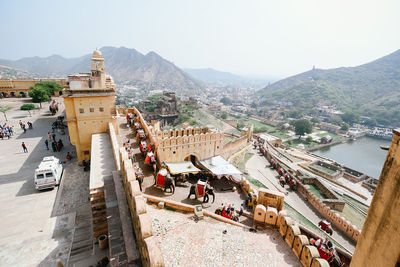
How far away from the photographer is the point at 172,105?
66.8m

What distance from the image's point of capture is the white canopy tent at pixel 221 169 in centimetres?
1423

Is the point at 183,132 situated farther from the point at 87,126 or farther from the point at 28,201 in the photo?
the point at 28,201

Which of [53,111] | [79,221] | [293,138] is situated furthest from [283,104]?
[79,221]

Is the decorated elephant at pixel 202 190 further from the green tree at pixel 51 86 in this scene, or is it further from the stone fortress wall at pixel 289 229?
the green tree at pixel 51 86

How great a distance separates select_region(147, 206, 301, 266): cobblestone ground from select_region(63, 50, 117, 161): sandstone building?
9.59m

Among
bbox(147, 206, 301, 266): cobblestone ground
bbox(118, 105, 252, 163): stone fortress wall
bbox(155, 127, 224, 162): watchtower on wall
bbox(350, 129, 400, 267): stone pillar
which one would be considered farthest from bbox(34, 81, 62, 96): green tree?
bbox(350, 129, 400, 267): stone pillar

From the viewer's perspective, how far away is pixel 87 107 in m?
14.1

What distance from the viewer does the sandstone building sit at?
13.3 m

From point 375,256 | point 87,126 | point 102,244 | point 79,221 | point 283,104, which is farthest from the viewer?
point 283,104

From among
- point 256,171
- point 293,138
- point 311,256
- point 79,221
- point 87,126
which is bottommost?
point 293,138

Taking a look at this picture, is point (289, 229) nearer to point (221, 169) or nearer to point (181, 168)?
point (221, 169)

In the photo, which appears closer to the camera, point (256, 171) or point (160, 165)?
point (160, 165)

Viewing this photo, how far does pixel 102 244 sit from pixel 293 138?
7144 cm

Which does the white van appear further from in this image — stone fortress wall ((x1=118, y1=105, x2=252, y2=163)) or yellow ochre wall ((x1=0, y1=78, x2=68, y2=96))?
yellow ochre wall ((x1=0, y1=78, x2=68, y2=96))
